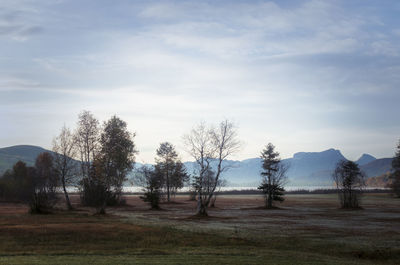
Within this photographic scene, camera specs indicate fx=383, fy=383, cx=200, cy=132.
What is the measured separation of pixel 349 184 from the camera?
2635 inches

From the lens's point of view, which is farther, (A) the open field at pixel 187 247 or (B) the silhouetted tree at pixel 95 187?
(B) the silhouetted tree at pixel 95 187

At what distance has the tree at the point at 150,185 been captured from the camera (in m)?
63.4

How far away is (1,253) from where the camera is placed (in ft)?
57.7

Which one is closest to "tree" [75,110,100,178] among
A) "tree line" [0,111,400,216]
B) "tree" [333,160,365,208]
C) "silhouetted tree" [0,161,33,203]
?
"tree line" [0,111,400,216]

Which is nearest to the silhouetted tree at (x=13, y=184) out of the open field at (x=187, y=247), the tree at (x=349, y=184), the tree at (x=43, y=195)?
the tree at (x=43, y=195)

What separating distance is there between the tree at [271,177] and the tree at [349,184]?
1024 cm

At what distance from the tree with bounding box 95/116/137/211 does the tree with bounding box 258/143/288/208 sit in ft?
79.8

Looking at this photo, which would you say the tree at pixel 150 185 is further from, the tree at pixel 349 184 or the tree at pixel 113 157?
the tree at pixel 349 184

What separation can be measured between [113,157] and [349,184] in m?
40.8

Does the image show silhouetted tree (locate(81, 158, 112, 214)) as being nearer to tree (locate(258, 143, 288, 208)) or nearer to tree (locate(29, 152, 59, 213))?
tree (locate(29, 152, 59, 213))

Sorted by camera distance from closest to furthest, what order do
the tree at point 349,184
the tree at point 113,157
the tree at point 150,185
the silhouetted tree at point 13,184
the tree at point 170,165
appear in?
the tree at point 113,157 < the tree at point 150,185 < the tree at point 349,184 < the silhouetted tree at point 13,184 < the tree at point 170,165

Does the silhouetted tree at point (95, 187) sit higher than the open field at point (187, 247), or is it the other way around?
the silhouetted tree at point (95, 187)

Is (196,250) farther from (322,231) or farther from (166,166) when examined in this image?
(166,166)

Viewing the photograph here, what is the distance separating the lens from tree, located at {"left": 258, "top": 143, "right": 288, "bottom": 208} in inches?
2667
